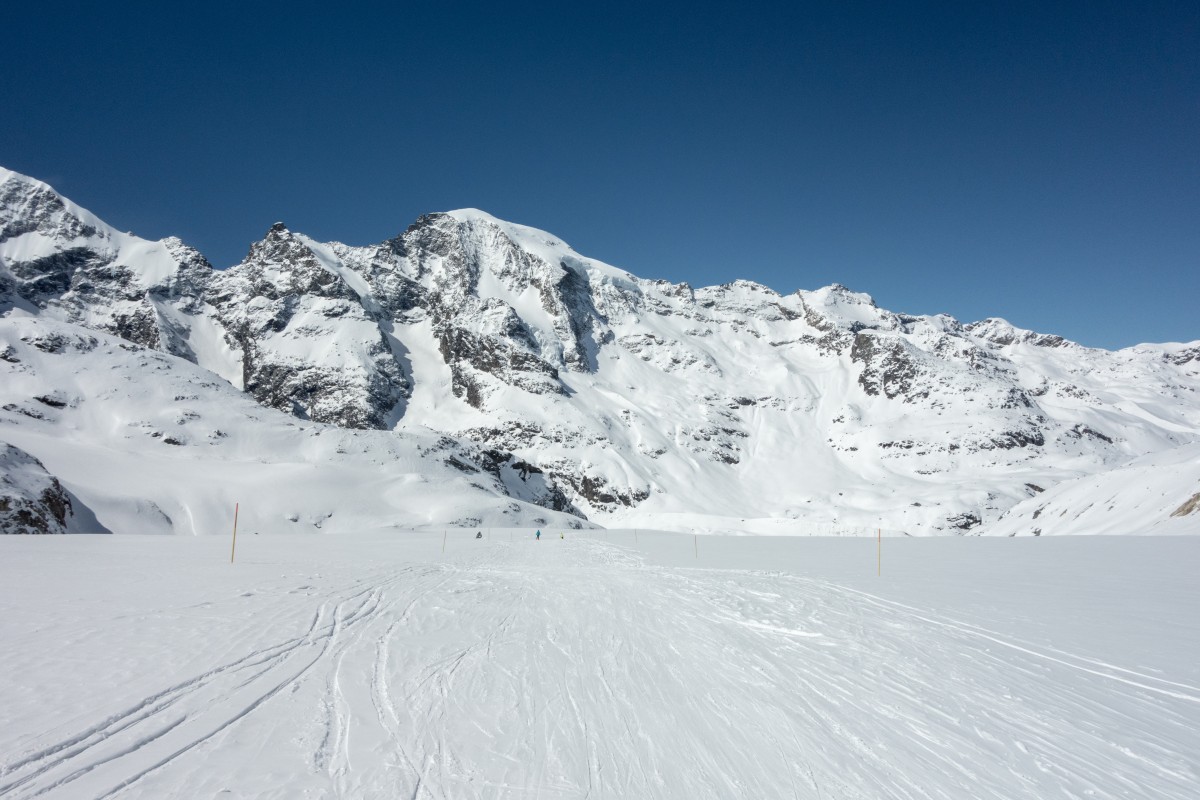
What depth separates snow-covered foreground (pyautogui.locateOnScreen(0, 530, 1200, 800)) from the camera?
4801 millimetres

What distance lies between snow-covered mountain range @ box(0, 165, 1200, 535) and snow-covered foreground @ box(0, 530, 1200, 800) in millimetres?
49367

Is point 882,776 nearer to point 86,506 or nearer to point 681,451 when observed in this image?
point 86,506

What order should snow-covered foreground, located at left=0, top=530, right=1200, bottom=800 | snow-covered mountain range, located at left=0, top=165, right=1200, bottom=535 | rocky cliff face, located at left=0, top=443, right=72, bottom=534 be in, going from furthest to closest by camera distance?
snow-covered mountain range, located at left=0, top=165, right=1200, bottom=535 < rocky cliff face, located at left=0, top=443, right=72, bottom=534 < snow-covered foreground, located at left=0, top=530, right=1200, bottom=800

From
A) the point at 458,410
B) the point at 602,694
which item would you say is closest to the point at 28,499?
the point at 602,694

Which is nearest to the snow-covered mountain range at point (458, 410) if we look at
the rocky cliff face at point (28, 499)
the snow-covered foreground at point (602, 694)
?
the rocky cliff face at point (28, 499)

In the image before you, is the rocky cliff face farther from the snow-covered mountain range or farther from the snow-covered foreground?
the snow-covered foreground

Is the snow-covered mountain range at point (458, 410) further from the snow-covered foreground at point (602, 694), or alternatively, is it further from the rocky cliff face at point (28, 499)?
the snow-covered foreground at point (602, 694)

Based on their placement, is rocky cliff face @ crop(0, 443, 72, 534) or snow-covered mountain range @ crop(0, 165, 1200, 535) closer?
rocky cliff face @ crop(0, 443, 72, 534)

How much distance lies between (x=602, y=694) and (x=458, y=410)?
524ft

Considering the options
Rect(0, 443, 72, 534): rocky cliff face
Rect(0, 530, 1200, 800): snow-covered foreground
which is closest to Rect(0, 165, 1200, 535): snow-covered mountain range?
Rect(0, 443, 72, 534): rocky cliff face

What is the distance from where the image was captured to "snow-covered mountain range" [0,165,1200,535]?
79375 mm

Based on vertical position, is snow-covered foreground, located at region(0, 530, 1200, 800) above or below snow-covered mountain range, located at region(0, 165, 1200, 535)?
below

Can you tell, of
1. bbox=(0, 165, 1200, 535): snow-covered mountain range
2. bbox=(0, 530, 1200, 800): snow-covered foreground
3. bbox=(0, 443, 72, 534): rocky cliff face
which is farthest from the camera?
bbox=(0, 165, 1200, 535): snow-covered mountain range

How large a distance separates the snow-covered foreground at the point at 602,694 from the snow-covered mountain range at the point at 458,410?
49367 millimetres
